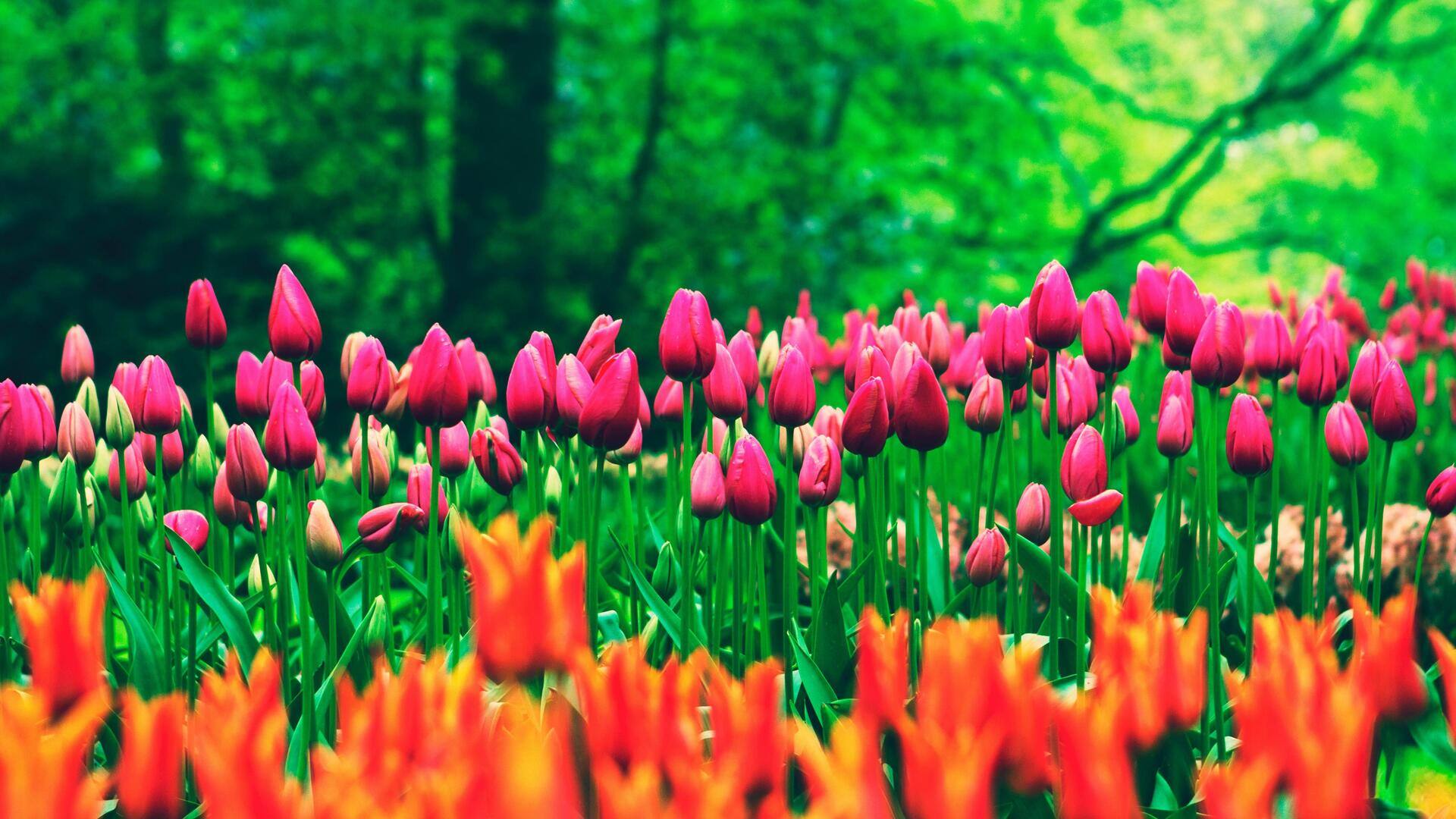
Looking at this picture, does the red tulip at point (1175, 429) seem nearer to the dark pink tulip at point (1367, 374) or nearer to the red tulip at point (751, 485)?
the dark pink tulip at point (1367, 374)

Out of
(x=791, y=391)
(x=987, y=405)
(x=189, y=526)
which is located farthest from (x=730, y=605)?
(x=189, y=526)

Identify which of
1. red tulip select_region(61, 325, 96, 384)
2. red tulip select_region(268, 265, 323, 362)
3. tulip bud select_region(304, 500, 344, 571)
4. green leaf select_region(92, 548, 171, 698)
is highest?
red tulip select_region(268, 265, 323, 362)

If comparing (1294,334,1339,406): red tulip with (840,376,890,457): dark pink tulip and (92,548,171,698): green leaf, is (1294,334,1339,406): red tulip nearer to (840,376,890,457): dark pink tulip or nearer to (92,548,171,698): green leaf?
(840,376,890,457): dark pink tulip

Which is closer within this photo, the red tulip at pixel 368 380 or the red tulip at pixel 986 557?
the red tulip at pixel 986 557

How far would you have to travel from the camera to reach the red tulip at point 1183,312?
2141 millimetres

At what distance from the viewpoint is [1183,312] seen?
84.4 inches

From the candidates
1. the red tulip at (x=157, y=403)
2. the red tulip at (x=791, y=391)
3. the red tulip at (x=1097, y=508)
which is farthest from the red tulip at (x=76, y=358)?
the red tulip at (x=1097, y=508)

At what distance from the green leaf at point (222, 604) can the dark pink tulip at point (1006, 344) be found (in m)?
1.36

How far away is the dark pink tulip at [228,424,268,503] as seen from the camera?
215 centimetres

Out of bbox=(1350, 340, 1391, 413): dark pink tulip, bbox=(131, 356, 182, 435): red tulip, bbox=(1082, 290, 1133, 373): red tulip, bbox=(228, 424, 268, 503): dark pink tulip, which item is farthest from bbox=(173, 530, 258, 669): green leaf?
bbox=(1350, 340, 1391, 413): dark pink tulip

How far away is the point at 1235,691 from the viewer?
4.07ft

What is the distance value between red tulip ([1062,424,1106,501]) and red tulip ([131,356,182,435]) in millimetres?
1605

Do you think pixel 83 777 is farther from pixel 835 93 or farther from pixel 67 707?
pixel 835 93

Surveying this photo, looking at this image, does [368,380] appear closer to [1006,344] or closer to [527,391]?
[527,391]
